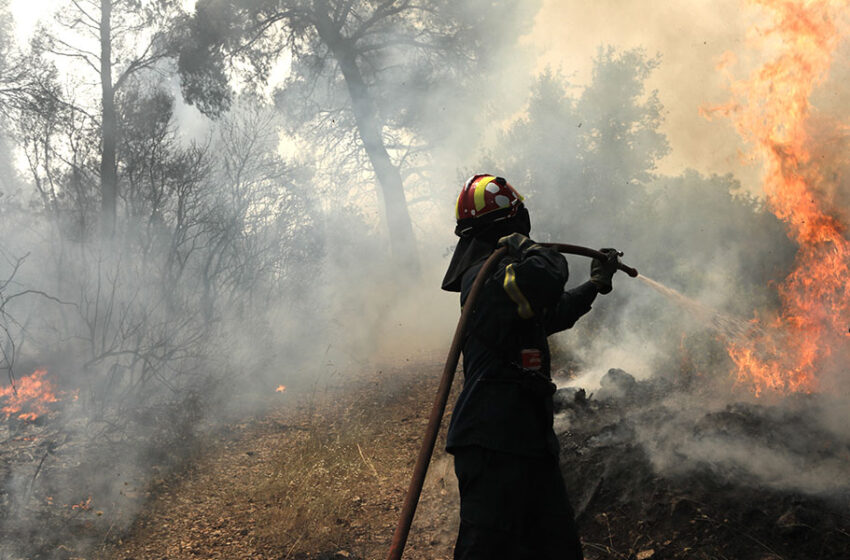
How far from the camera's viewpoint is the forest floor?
3.31 m

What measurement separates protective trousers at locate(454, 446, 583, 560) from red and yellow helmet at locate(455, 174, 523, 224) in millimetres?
1205

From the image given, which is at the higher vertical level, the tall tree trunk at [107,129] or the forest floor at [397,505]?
the tall tree trunk at [107,129]

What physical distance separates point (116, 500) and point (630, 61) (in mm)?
10617

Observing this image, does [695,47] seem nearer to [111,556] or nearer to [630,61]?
[630,61]

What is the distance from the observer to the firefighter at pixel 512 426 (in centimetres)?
243

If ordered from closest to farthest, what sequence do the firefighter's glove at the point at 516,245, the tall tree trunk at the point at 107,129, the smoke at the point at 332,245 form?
1. the firefighter's glove at the point at 516,245
2. the smoke at the point at 332,245
3. the tall tree trunk at the point at 107,129

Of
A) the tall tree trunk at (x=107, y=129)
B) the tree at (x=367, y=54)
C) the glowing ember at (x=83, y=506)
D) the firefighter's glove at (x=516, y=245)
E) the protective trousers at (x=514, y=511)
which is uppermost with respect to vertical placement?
the tree at (x=367, y=54)

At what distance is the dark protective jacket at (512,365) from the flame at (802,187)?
3920 millimetres

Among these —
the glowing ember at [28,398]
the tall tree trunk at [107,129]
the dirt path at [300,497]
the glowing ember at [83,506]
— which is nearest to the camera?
the dirt path at [300,497]

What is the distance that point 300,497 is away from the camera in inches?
195

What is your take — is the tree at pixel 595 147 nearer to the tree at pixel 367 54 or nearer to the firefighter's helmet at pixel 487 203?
the tree at pixel 367 54

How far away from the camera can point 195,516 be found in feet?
15.7

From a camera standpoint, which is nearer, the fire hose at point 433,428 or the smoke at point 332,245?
the fire hose at point 433,428

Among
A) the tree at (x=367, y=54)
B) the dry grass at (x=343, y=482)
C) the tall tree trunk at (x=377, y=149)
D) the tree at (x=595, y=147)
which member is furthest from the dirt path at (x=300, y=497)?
the tall tree trunk at (x=377, y=149)
